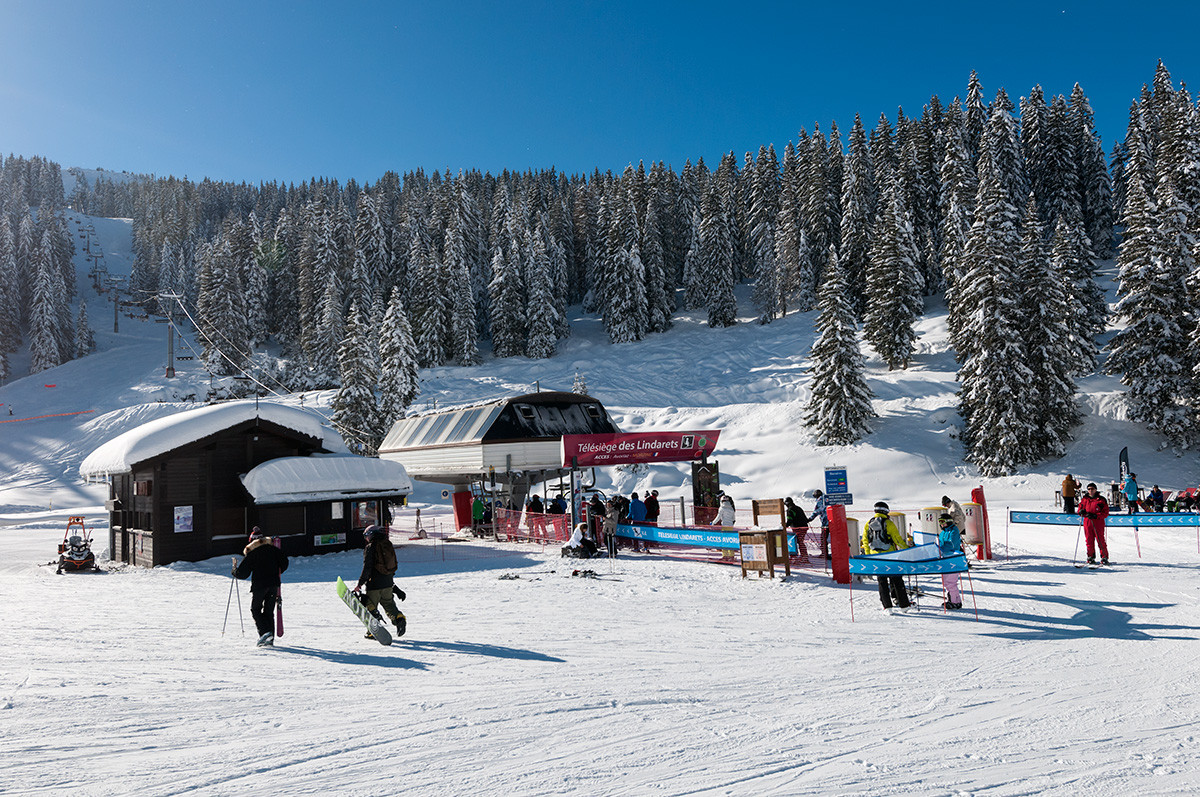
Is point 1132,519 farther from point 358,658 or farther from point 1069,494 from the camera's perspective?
point 358,658

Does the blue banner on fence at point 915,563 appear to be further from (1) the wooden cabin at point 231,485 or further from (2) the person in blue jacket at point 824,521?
(1) the wooden cabin at point 231,485

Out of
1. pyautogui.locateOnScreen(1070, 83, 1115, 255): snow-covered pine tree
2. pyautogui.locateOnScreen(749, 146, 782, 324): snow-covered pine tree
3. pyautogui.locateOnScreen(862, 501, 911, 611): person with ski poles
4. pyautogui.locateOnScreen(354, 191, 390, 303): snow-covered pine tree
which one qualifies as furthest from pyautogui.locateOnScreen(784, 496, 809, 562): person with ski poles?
pyautogui.locateOnScreen(354, 191, 390, 303): snow-covered pine tree

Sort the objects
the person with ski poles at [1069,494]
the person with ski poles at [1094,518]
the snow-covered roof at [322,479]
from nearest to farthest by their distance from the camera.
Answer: the person with ski poles at [1094,518], the person with ski poles at [1069,494], the snow-covered roof at [322,479]

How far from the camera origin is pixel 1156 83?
68750 millimetres

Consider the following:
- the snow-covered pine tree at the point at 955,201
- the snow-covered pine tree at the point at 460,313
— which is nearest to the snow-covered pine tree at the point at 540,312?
the snow-covered pine tree at the point at 460,313

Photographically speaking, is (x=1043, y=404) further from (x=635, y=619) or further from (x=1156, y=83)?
(x=1156, y=83)

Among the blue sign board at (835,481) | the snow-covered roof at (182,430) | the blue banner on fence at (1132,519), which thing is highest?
the snow-covered roof at (182,430)

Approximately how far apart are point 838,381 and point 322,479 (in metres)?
26.0

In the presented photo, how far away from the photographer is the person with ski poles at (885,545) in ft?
39.8

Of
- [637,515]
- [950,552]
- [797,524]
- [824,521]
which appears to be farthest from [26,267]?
[950,552]

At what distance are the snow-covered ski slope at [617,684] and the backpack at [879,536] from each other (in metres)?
1.04

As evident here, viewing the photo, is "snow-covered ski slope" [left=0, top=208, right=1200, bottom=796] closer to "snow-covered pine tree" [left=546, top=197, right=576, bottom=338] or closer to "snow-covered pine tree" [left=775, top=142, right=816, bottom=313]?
"snow-covered pine tree" [left=775, top=142, right=816, bottom=313]

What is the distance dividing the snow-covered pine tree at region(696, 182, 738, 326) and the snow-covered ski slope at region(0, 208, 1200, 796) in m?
53.7

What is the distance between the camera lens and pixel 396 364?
53.4 metres
